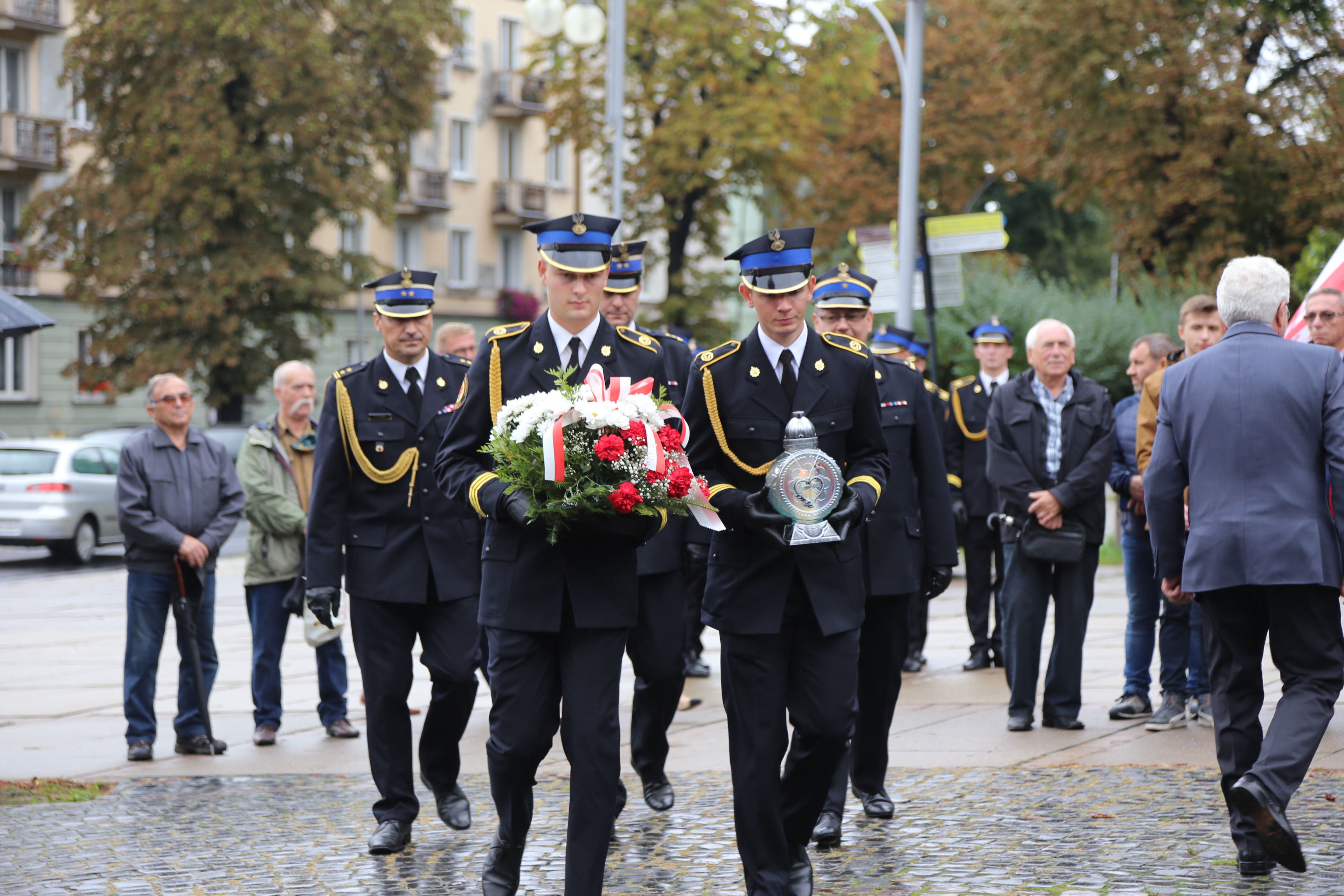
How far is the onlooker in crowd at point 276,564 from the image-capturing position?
946 centimetres

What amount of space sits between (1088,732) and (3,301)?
594cm

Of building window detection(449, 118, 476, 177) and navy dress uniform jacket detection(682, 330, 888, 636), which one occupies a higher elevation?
building window detection(449, 118, 476, 177)

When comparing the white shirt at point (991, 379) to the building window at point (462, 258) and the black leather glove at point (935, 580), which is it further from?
the building window at point (462, 258)

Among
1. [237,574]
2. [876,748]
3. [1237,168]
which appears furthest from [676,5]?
[876,748]

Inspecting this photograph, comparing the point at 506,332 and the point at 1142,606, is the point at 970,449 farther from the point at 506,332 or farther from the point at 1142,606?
the point at 506,332

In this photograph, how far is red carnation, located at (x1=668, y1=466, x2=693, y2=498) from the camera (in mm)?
5027

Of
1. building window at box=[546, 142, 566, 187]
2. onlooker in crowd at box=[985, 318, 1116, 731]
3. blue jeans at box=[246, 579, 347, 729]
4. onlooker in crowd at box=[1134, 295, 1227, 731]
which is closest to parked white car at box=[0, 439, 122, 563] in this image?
blue jeans at box=[246, 579, 347, 729]

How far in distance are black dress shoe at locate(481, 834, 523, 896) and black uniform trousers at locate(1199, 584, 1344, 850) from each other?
2419 mm

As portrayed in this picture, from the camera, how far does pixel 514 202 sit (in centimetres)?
5744

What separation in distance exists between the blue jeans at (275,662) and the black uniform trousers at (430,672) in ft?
8.69

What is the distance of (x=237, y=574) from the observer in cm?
2112

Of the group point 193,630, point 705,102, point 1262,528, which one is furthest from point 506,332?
point 705,102

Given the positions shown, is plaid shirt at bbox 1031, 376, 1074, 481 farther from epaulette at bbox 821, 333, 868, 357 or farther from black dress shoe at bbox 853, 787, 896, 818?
epaulette at bbox 821, 333, 868, 357

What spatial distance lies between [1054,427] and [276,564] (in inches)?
176
